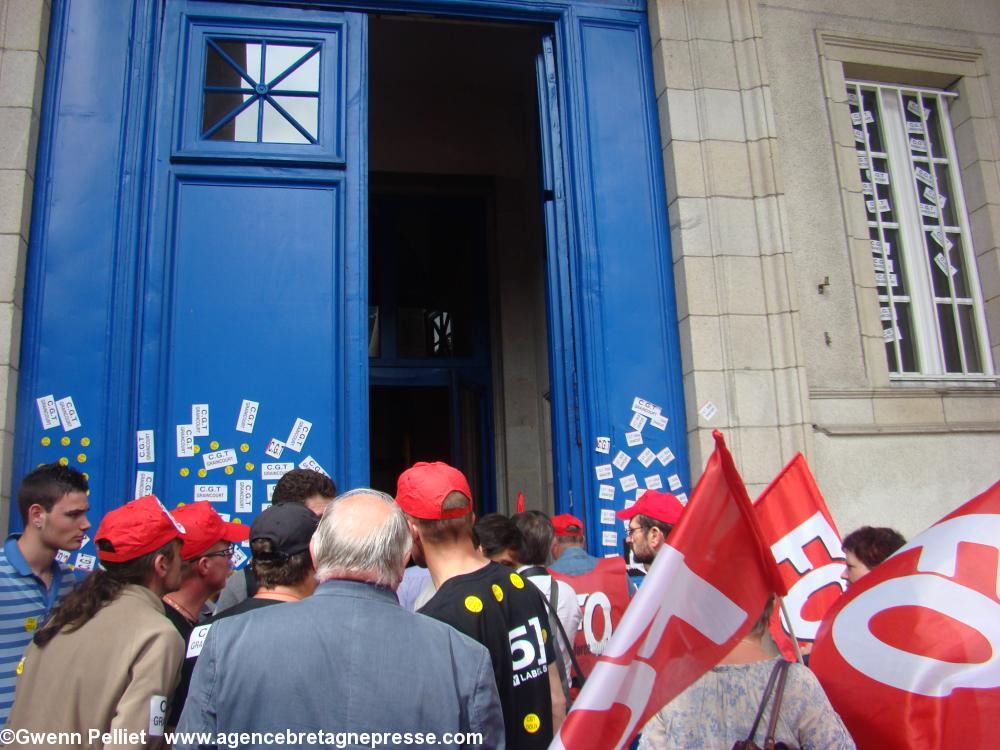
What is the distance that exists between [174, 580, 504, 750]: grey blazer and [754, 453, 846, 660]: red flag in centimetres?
233

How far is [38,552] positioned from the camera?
3652mm

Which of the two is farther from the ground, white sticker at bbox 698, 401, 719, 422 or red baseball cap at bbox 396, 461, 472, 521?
white sticker at bbox 698, 401, 719, 422

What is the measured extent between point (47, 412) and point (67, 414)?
0.45 feet

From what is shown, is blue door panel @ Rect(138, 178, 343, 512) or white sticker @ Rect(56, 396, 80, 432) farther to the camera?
blue door panel @ Rect(138, 178, 343, 512)

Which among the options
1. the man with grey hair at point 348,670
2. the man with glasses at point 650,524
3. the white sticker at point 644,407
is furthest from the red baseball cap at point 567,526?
the man with grey hair at point 348,670

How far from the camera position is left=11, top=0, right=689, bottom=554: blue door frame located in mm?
6078

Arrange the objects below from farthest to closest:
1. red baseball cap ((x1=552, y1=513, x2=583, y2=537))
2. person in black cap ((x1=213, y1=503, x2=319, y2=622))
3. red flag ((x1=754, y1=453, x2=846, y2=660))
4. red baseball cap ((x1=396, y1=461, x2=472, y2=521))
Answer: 1. red baseball cap ((x1=552, y1=513, x2=583, y2=537))
2. red flag ((x1=754, y1=453, x2=846, y2=660))
3. red baseball cap ((x1=396, y1=461, x2=472, y2=521))
4. person in black cap ((x1=213, y1=503, x2=319, y2=622))

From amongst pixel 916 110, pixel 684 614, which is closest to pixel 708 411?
pixel 916 110

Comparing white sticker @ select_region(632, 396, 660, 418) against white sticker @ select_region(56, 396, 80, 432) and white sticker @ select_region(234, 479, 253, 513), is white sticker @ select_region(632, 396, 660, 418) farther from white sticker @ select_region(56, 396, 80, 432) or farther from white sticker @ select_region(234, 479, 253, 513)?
white sticker @ select_region(56, 396, 80, 432)

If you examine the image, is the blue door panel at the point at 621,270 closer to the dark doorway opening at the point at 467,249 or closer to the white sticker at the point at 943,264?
the white sticker at the point at 943,264

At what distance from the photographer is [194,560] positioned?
3385mm

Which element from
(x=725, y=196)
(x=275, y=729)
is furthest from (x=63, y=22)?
(x=275, y=729)

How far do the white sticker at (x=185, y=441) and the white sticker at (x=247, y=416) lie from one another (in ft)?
1.13

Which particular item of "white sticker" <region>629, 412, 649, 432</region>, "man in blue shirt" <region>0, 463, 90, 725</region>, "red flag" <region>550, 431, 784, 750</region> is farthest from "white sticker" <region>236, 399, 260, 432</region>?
"red flag" <region>550, 431, 784, 750</region>
